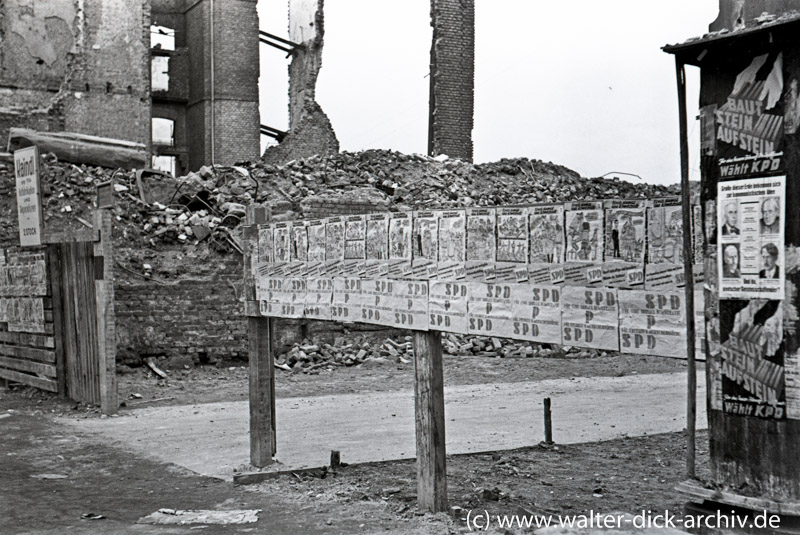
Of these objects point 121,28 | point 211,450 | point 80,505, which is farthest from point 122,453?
point 121,28

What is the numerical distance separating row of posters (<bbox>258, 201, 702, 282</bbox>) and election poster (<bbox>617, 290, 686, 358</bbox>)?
0.17 m

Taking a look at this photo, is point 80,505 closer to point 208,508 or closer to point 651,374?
point 208,508

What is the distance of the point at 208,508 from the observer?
6.13m

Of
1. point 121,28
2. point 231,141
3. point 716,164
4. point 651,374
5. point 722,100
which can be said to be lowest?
point 651,374

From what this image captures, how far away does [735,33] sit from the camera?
3.64m

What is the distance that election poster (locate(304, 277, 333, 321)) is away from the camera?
6.66 m

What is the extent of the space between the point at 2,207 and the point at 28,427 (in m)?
7.09

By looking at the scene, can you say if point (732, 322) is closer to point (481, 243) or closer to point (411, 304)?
point (481, 243)

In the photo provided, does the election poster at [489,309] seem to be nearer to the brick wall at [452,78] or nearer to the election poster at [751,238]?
the election poster at [751,238]

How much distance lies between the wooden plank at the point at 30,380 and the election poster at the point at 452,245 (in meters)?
7.85

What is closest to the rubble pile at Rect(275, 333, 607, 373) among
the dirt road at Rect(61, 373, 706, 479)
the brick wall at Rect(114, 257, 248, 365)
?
the brick wall at Rect(114, 257, 248, 365)

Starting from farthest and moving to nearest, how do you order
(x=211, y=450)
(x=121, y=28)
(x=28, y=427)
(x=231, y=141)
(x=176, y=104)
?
(x=176, y=104), (x=231, y=141), (x=121, y=28), (x=28, y=427), (x=211, y=450)

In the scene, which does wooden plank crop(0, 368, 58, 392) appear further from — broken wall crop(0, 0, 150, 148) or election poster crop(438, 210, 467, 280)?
broken wall crop(0, 0, 150, 148)

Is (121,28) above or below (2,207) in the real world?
above
